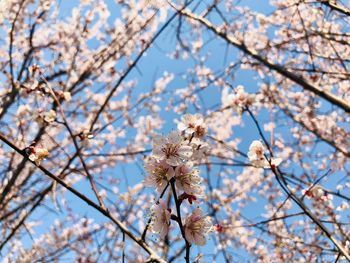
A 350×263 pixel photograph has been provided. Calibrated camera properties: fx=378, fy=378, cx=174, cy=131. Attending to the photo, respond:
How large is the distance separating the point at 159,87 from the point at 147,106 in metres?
0.77

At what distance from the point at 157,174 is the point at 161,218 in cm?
18

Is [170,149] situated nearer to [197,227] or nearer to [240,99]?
[197,227]

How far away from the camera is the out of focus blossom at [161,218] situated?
1486mm

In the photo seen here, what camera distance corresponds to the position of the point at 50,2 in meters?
6.26

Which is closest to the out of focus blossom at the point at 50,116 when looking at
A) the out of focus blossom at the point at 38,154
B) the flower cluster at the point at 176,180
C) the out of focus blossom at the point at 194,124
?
the out of focus blossom at the point at 38,154

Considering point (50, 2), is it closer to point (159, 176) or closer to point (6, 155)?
point (6, 155)

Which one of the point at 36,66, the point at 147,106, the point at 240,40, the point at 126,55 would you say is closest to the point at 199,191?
the point at 36,66

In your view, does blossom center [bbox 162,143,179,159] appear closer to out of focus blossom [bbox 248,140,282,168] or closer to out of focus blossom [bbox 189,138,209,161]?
out of focus blossom [bbox 189,138,209,161]

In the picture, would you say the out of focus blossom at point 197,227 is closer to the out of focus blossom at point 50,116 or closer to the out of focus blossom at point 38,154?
the out of focus blossom at point 38,154

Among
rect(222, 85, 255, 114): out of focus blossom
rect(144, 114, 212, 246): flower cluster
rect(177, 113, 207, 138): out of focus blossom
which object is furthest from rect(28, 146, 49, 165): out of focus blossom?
rect(222, 85, 255, 114): out of focus blossom

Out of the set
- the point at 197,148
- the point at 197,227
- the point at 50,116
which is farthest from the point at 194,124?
the point at 50,116

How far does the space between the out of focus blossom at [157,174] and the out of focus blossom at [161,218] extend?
70 millimetres

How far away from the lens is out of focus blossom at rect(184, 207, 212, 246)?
1529 mm

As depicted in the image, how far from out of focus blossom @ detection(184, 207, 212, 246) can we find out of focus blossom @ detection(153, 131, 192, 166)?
9.5 inches
